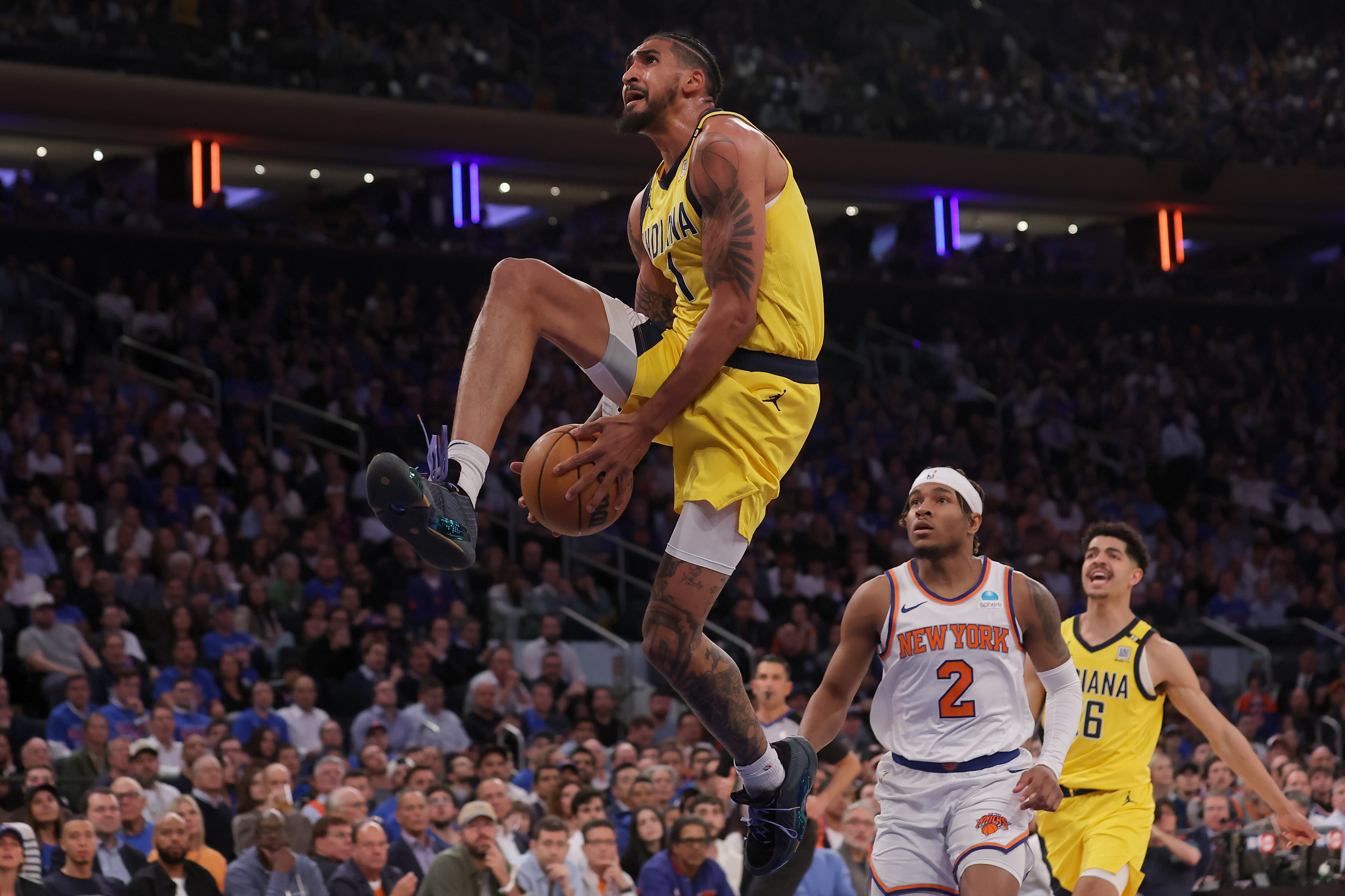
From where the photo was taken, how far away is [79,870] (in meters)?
8.06

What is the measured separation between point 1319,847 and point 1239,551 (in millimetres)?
10189

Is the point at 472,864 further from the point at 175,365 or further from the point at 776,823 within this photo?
the point at 175,365

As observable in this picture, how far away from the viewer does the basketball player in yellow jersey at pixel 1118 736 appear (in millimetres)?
7035

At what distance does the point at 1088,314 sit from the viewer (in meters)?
24.1

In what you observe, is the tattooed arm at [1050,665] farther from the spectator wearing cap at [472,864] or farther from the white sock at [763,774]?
the spectator wearing cap at [472,864]

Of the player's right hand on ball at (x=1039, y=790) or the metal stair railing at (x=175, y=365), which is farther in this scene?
the metal stair railing at (x=175, y=365)

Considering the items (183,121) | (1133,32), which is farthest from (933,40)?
(183,121)

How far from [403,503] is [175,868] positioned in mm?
5275

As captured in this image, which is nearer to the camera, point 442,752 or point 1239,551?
point 442,752

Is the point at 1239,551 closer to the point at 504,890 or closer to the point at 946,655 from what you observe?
the point at 504,890

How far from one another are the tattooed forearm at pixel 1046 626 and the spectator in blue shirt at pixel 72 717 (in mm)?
6955

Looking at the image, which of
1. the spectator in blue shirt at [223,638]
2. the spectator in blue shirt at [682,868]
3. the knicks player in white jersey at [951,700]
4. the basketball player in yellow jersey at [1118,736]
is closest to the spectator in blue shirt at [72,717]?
the spectator in blue shirt at [223,638]

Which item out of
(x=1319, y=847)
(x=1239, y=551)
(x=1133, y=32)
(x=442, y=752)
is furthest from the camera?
(x=1133, y=32)

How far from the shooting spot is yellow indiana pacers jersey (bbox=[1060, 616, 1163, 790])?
7203 mm
